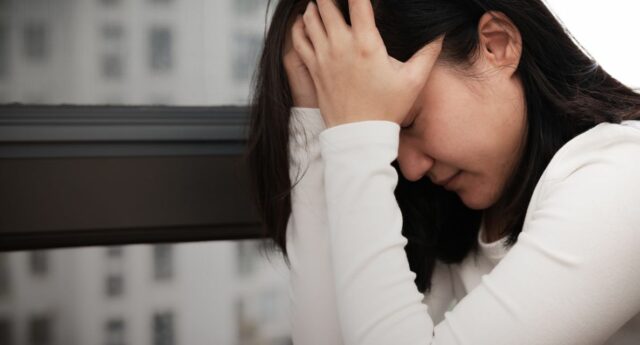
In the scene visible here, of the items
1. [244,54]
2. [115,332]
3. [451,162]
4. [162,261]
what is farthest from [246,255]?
[451,162]

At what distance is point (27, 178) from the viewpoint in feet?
3.42

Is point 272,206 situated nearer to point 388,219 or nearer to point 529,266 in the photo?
point 388,219

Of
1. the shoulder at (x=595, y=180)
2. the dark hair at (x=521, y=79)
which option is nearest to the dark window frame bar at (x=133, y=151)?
the dark hair at (x=521, y=79)

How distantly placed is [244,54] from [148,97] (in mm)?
190

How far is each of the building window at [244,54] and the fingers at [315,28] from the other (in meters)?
0.28

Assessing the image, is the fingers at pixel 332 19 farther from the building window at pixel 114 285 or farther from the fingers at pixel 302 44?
the building window at pixel 114 285

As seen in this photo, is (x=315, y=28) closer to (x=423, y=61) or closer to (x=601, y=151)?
(x=423, y=61)

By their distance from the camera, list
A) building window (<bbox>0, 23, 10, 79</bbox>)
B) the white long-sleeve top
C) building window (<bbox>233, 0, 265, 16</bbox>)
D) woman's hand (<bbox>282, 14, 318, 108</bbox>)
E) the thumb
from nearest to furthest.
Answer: the white long-sleeve top < the thumb < woman's hand (<bbox>282, 14, 318, 108</bbox>) < building window (<bbox>0, 23, 10, 79</bbox>) < building window (<bbox>233, 0, 265, 16</bbox>)

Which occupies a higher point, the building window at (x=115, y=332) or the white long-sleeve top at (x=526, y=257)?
the white long-sleeve top at (x=526, y=257)

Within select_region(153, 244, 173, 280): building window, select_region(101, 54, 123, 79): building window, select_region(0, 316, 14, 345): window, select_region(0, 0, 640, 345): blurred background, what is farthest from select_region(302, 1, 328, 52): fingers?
select_region(0, 316, 14, 345): window

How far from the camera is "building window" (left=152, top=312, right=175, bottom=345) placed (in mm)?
1167

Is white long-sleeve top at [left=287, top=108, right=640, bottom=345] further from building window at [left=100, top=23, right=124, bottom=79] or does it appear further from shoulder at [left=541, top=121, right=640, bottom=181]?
building window at [left=100, top=23, right=124, bottom=79]

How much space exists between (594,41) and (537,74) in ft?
1.29

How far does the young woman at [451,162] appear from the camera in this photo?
708mm
